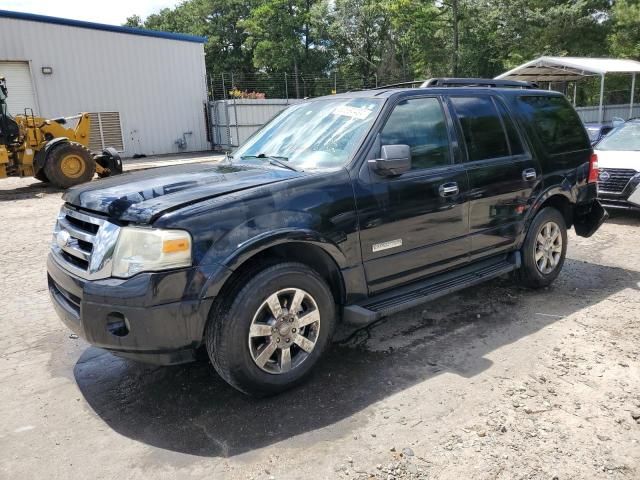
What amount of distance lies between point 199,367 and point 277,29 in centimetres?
4682

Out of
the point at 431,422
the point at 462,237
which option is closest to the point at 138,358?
the point at 431,422

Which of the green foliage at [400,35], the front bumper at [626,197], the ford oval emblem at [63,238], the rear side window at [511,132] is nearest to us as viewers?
the ford oval emblem at [63,238]

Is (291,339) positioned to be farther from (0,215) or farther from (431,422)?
(0,215)

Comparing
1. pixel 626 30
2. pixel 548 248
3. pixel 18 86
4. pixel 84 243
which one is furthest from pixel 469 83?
pixel 626 30

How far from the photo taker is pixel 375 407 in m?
3.21

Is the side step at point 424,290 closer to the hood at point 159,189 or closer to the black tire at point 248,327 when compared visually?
the black tire at point 248,327

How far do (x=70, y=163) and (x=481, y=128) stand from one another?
11657 mm

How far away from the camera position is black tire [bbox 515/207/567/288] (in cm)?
494

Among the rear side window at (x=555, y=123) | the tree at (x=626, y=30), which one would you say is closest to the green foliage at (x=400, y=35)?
the tree at (x=626, y=30)

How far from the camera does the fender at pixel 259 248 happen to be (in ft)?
9.63

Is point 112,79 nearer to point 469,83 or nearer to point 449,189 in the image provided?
point 469,83

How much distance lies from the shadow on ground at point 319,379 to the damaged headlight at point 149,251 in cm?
95

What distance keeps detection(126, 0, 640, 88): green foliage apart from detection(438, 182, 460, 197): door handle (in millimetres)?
26051

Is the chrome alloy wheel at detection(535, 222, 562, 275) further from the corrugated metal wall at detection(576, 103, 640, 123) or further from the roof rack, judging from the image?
the corrugated metal wall at detection(576, 103, 640, 123)
